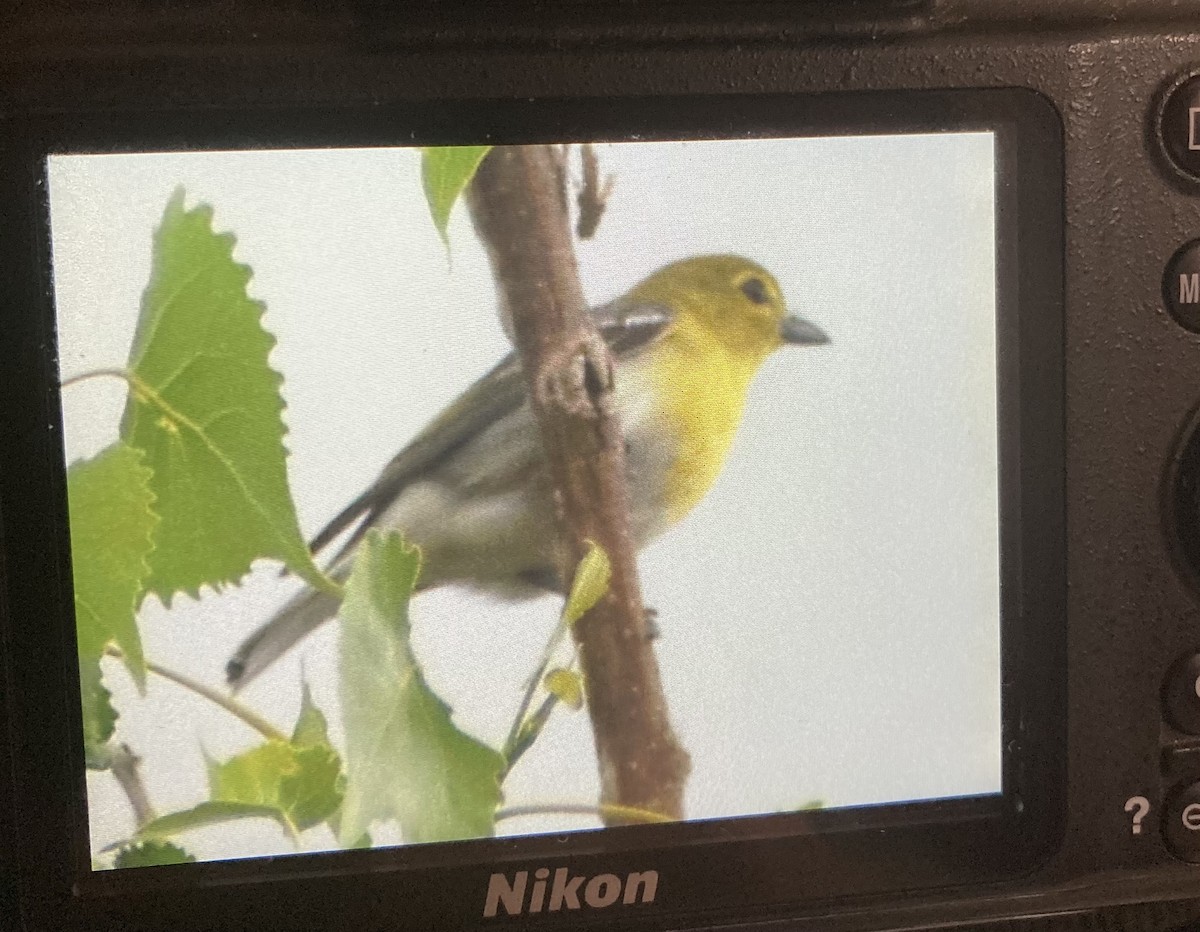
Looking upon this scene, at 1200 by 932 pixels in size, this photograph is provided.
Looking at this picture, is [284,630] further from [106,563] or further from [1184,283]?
[1184,283]

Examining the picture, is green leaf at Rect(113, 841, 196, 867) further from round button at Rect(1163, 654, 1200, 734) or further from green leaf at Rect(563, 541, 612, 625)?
round button at Rect(1163, 654, 1200, 734)

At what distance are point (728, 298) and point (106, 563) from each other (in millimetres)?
194

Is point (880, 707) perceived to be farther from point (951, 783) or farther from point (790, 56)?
point (790, 56)

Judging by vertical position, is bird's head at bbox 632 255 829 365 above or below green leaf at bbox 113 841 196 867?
above

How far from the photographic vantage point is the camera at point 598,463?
334mm

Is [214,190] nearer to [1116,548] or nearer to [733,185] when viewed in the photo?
[733,185]

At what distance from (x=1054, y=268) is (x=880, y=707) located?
Result: 5.6 inches

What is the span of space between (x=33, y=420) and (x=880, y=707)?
260 millimetres

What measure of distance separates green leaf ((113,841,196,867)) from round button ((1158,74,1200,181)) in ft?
1.17

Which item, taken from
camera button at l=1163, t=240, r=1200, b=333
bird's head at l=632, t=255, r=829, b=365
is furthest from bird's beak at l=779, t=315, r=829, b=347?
camera button at l=1163, t=240, r=1200, b=333

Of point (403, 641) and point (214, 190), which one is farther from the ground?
point (214, 190)

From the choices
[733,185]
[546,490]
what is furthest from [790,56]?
[546,490]

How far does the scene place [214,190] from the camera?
33 centimetres

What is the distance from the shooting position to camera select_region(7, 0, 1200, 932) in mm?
334
